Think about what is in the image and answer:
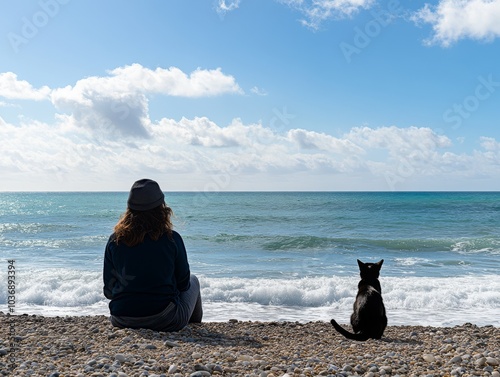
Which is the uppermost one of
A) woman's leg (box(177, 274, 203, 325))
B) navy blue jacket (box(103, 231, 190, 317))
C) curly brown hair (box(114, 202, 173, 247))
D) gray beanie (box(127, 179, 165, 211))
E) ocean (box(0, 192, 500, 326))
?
gray beanie (box(127, 179, 165, 211))

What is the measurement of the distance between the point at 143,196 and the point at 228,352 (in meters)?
1.90

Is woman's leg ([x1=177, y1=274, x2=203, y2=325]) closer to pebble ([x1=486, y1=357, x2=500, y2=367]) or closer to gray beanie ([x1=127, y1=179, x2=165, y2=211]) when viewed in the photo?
gray beanie ([x1=127, y1=179, x2=165, y2=211])

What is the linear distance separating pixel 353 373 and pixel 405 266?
13.0 meters

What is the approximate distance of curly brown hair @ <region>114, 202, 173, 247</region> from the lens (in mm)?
5305

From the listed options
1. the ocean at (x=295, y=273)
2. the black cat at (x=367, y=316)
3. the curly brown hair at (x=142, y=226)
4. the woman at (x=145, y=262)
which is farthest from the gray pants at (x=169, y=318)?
the black cat at (x=367, y=316)

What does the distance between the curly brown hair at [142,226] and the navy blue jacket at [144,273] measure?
60 millimetres

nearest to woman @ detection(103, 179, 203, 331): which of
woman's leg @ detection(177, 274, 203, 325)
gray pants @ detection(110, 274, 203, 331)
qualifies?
gray pants @ detection(110, 274, 203, 331)

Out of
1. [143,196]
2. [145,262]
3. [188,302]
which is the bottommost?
[188,302]

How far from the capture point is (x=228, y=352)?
4.94m

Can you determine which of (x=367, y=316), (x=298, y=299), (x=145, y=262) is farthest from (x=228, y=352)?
(x=298, y=299)

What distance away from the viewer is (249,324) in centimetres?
785

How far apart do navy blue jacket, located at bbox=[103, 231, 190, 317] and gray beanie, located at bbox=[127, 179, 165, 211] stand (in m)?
0.37

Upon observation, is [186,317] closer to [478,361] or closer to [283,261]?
[478,361]

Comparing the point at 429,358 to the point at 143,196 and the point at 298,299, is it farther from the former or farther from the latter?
the point at 298,299
